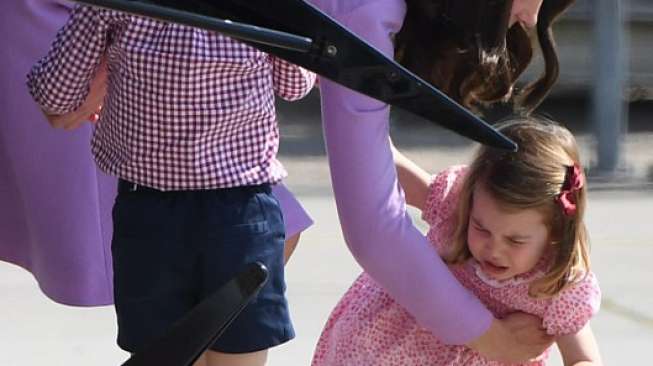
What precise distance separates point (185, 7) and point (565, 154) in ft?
4.70

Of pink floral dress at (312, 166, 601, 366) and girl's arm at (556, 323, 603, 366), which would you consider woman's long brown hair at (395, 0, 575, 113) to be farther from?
girl's arm at (556, 323, 603, 366)

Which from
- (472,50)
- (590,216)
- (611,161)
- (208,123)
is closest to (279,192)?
(208,123)

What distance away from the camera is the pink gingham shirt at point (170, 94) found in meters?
2.51

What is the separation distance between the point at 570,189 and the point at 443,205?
342 mm

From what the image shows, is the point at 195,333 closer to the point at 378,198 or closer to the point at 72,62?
the point at 378,198

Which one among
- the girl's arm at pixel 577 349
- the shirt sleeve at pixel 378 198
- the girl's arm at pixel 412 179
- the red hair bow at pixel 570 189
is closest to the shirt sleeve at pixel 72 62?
the shirt sleeve at pixel 378 198

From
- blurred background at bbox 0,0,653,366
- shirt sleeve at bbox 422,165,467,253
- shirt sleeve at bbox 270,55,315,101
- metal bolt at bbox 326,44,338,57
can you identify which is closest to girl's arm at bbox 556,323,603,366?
shirt sleeve at bbox 422,165,467,253

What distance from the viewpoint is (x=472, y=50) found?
7.73ft

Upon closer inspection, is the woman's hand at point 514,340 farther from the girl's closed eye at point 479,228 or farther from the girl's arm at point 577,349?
the girl's closed eye at point 479,228

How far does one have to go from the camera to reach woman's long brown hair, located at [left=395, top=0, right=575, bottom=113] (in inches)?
89.5

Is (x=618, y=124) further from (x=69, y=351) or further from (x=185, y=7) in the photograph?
(x=185, y=7)

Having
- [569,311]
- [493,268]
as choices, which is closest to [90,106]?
[493,268]

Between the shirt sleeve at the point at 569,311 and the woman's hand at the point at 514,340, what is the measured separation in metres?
0.03

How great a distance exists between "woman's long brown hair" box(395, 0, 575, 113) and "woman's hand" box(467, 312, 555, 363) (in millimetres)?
419
